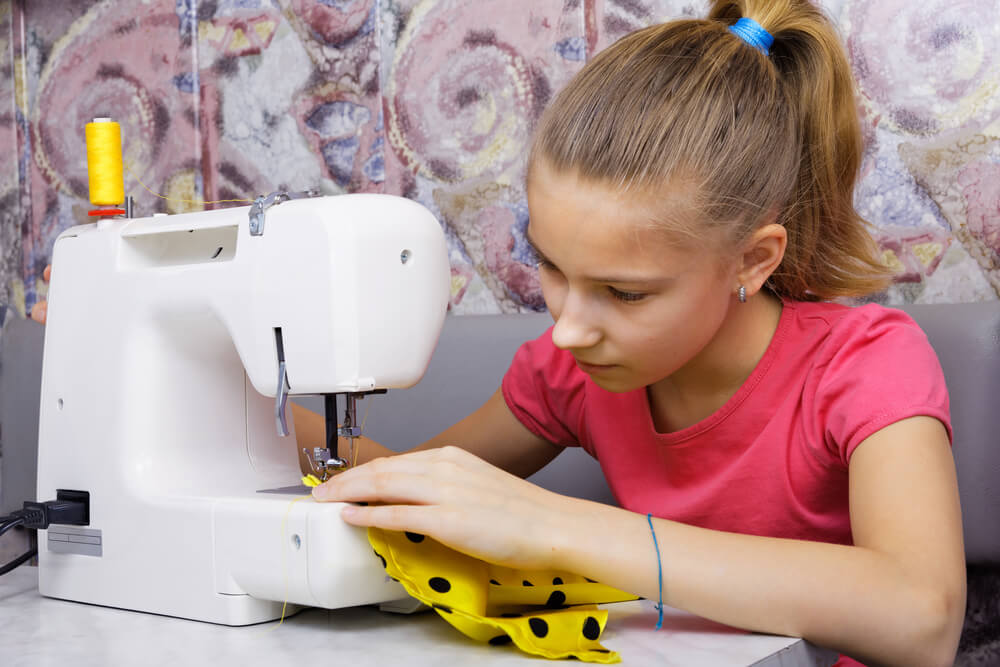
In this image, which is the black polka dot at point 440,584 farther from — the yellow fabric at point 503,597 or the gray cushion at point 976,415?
the gray cushion at point 976,415

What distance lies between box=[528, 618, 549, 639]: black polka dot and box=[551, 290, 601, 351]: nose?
0.24 m

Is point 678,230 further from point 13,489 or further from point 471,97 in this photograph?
point 13,489

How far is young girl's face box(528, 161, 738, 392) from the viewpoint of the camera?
2.88 feet

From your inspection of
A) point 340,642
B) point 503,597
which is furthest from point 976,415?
point 340,642

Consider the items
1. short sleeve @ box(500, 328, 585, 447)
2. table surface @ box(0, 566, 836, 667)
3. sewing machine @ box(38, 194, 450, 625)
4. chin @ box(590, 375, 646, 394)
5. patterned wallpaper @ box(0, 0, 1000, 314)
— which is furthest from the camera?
patterned wallpaper @ box(0, 0, 1000, 314)

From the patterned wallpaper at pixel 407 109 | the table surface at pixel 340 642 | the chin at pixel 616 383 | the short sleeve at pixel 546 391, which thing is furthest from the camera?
the patterned wallpaper at pixel 407 109

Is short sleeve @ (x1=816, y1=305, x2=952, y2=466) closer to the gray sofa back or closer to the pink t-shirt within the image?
the pink t-shirt

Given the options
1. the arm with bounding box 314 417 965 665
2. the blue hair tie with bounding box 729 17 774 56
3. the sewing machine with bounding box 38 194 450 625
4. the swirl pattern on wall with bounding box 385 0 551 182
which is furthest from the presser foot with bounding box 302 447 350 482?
the swirl pattern on wall with bounding box 385 0 551 182

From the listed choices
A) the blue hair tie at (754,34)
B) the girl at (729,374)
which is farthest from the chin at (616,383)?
the blue hair tie at (754,34)

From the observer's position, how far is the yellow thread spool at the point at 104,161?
3.34ft

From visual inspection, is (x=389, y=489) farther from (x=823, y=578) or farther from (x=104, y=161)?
(x=104, y=161)

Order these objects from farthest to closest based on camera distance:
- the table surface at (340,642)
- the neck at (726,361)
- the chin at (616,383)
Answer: the neck at (726,361)
the chin at (616,383)
the table surface at (340,642)

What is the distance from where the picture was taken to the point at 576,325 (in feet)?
2.94

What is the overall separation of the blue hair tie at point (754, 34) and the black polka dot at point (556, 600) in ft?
1.87
